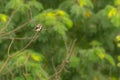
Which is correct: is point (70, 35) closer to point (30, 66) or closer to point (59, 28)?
point (59, 28)

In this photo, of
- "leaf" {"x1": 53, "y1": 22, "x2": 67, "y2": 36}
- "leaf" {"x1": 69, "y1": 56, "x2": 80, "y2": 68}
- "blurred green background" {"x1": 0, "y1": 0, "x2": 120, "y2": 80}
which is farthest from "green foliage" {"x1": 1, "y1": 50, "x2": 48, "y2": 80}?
"leaf" {"x1": 69, "y1": 56, "x2": 80, "y2": 68}

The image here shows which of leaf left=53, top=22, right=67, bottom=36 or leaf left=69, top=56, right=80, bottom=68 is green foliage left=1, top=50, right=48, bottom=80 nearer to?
leaf left=53, top=22, right=67, bottom=36

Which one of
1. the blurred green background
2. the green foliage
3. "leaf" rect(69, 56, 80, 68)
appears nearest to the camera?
the green foliage

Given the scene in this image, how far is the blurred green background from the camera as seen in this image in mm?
5527

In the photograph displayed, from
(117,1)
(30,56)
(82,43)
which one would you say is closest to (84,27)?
(82,43)

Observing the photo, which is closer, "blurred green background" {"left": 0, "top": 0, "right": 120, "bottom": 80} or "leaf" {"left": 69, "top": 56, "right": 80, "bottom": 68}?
"blurred green background" {"left": 0, "top": 0, "right": 120, "bottom": 80}

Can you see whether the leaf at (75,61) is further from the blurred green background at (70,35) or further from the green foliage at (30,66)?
the green foliage at (30,66)

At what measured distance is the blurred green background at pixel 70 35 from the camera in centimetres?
553

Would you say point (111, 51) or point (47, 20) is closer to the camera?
point (47, 20)

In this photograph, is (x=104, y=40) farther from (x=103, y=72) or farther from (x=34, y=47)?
(x=34, y=47)

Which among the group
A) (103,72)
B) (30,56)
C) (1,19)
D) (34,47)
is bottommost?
(103,72)

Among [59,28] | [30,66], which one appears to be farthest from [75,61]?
[30,66]

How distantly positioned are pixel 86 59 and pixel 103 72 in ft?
3.11

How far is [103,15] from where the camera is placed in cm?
618
